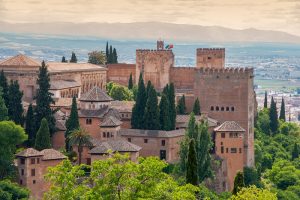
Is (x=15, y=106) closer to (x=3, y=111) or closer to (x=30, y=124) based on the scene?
(x=30, y=124)

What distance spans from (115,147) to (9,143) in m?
7.15

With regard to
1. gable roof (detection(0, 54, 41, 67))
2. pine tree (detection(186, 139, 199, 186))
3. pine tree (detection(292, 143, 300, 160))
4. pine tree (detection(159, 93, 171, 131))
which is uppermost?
gable roof (detection(0, 54, 41, 67))

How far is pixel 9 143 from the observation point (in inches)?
2437

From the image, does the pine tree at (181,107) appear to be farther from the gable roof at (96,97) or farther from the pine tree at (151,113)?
the gable roof at (96,97)

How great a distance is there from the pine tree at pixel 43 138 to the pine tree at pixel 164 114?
36.4 ft

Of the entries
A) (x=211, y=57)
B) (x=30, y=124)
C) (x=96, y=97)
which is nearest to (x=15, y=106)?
(x=30, y=124)

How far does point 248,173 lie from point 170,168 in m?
8.97

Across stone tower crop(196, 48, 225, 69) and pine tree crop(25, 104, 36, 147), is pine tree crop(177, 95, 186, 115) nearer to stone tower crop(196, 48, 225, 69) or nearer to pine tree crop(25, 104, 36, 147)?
pine tree crop(25, 104, 36, 147)

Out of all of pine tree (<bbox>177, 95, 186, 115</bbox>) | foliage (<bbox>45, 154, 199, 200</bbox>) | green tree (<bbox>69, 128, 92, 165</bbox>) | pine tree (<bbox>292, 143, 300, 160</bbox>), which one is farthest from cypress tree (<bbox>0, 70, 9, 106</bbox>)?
pine tree (<bbox>292, 143, 300, 160</bbox>)

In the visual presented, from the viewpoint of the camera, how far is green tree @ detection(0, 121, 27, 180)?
2365 inches

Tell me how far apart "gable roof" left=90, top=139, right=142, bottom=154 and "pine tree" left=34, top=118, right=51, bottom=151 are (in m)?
3.39

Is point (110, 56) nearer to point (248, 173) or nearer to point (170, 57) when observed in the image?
point (170, 57)

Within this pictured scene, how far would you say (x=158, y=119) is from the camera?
235 ft

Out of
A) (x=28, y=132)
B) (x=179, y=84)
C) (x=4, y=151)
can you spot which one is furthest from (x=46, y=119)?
(x=179, y=84)
